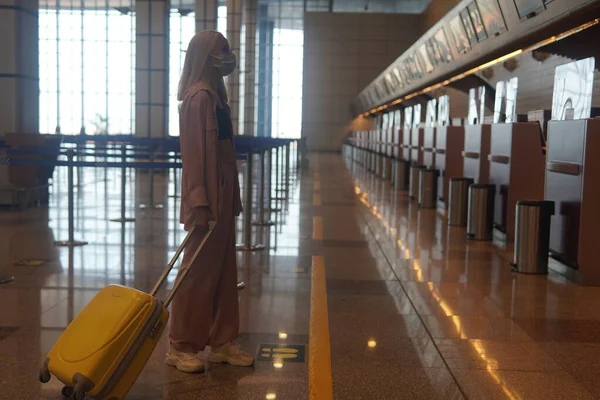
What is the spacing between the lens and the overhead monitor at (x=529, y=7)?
10211mm

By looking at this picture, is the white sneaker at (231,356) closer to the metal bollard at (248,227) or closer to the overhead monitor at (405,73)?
the metal bollard at (248,227)

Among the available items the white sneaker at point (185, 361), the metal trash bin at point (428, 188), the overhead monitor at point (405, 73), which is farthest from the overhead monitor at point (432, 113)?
the white sneaker at point (185, 361)

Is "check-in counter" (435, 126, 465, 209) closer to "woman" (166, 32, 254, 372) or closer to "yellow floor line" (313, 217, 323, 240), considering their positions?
"yellow floor line" (313, 217, 323, 240)

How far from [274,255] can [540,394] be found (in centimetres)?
447

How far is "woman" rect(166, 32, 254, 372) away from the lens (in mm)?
3975

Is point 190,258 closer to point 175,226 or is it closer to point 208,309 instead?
point 208,309

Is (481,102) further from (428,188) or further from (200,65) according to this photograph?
(200,65)

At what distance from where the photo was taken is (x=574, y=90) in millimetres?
8023

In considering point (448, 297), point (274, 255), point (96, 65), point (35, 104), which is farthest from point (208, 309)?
point (96, 65)

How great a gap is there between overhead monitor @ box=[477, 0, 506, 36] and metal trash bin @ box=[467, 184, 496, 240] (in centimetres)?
388

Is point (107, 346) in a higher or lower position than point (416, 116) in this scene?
lower

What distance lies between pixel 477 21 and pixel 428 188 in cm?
331

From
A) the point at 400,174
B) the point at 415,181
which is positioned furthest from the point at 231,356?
the point at 400,174

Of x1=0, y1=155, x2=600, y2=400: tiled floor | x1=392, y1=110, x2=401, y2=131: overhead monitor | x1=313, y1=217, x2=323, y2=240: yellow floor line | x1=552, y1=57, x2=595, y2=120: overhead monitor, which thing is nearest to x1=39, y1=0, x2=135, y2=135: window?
x1=392, y1=110, x2=401, y2=131: overhead monitor
